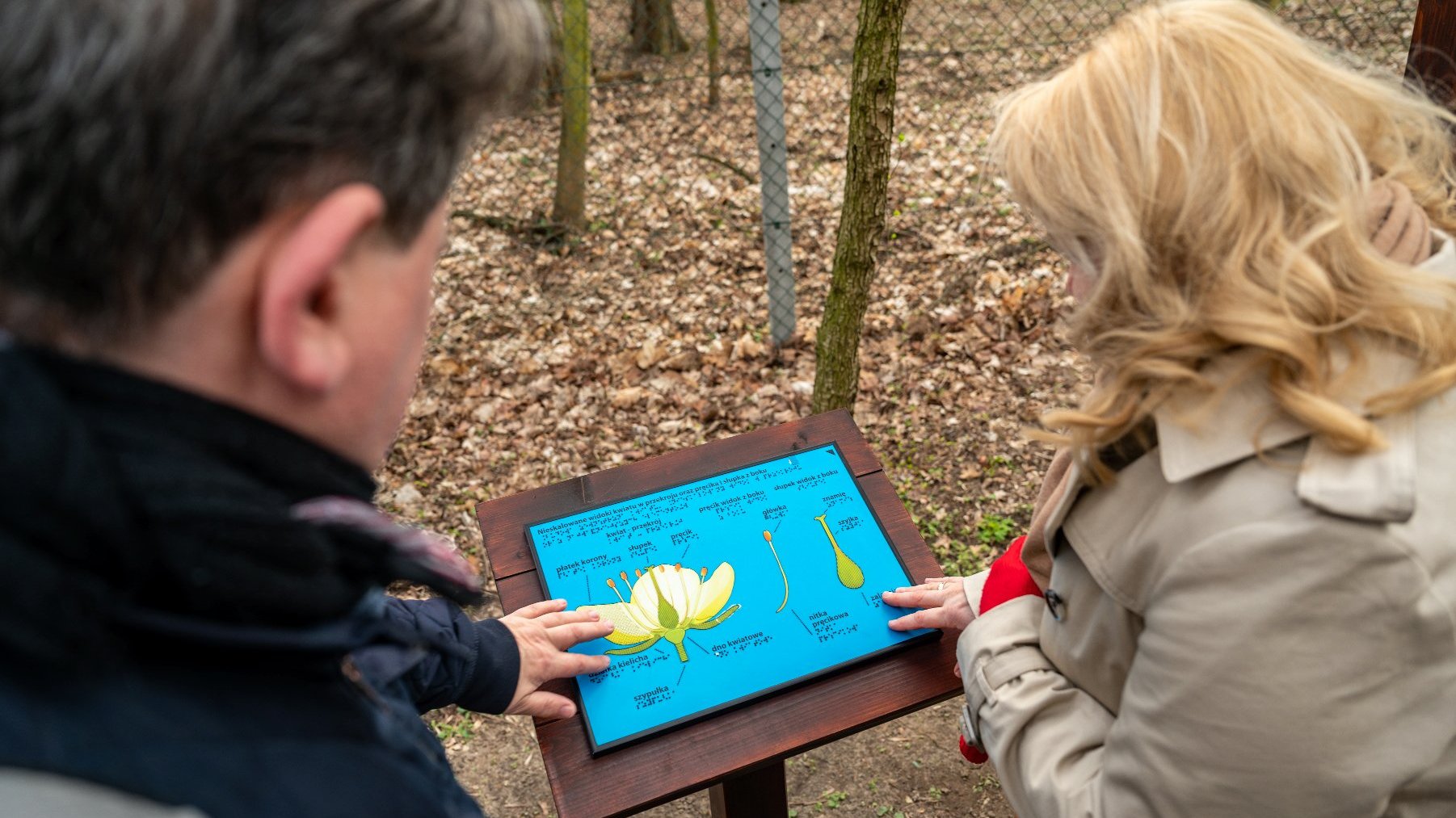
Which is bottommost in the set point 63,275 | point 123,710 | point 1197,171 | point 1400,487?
point 1400,487

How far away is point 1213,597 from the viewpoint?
1073 mm

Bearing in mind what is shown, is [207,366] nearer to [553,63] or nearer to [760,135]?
[760,135]

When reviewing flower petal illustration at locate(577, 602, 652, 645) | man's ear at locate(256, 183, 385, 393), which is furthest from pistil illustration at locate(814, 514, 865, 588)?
man's ear at locate(256, 183, 385, 393)

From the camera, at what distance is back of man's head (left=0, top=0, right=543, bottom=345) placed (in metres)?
0.63

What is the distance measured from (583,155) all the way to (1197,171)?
4662mm

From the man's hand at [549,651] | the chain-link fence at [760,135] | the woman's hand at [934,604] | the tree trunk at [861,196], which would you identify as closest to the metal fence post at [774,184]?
the chain-link fence at [760,135]

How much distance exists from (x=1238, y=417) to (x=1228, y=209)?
10.3 inches

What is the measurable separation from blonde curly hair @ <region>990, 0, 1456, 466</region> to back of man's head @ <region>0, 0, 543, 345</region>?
2.82 feet

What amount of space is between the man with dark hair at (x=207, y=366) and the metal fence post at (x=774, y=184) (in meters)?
3.44

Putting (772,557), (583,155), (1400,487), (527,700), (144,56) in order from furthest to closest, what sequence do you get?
(583,155) < (772,557) < (527,700) < (1400,487) < (144,56)

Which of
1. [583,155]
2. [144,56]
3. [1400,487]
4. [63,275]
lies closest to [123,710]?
[63,275]

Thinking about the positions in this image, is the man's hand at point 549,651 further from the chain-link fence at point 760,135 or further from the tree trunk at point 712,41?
the tree trunk at point 712,41

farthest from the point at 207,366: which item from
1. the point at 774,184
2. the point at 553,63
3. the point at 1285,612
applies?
the point at 553,63

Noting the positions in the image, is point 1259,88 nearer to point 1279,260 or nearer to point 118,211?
point 1279,260
